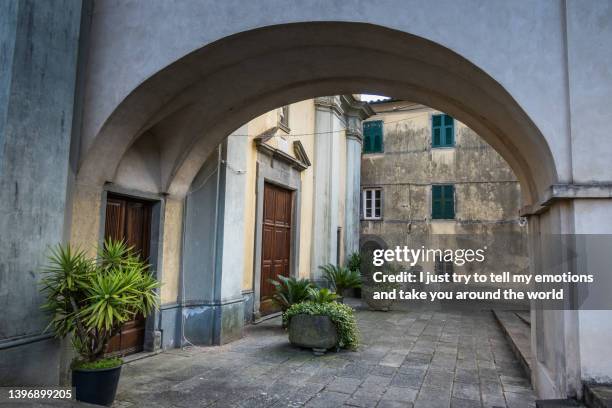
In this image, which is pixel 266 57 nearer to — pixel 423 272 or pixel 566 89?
pixel 566 89

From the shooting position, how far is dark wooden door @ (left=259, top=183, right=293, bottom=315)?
9.96 meters

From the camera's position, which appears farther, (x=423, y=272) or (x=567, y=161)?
(x=423, y=272)

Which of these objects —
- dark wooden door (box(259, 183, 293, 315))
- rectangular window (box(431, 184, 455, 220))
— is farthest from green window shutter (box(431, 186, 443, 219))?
dark wooden door (box(259, 183, 293, 315))

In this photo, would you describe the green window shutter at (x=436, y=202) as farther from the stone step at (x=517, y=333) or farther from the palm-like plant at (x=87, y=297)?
the palm-like plant at (x=87, y=297)

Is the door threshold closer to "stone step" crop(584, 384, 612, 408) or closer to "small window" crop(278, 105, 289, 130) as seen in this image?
"small window" crop(278, 105, 289, 130)

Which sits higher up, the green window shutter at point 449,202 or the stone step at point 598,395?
the green window shutter at point 449,202

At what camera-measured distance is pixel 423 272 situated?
16391 mm

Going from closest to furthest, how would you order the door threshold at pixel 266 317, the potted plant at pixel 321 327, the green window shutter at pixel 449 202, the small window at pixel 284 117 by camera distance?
1. the potted plant at pixel 321 327
2. the door threshold at pixel 266 317
3. the small window at pixel 284 117
4. the green window shutter at pixel 449 202

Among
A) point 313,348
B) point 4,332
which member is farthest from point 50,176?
point 313,348

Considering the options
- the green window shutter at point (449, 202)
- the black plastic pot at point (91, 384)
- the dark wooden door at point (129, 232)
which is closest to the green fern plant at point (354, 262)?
the green window shutter at point (449, 202)

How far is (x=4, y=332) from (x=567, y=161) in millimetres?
5208

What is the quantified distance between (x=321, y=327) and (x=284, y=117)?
5866 mm

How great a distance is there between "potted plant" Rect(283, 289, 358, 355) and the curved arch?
3114 millimetres

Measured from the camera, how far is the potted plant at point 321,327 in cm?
661
